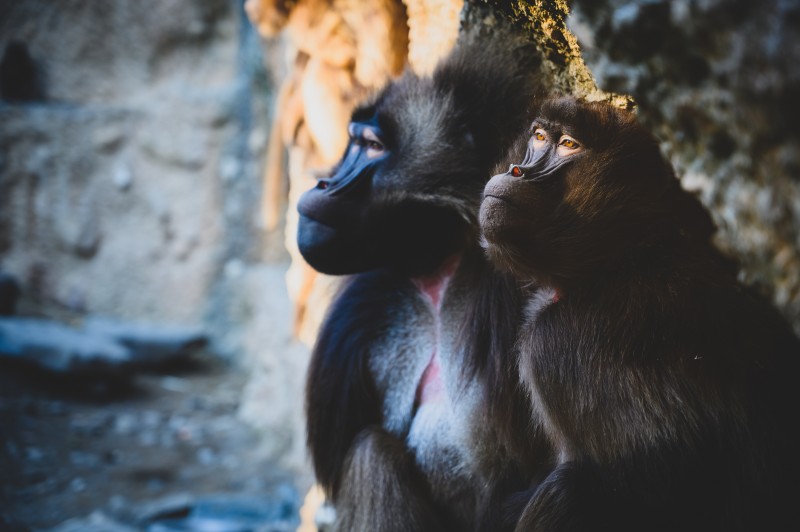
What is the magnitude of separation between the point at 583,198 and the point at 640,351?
1.00ft

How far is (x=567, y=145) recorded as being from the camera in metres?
1.46

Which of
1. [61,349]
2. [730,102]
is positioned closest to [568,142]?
[730,102]

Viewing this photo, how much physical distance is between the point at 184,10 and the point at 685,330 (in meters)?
5.42

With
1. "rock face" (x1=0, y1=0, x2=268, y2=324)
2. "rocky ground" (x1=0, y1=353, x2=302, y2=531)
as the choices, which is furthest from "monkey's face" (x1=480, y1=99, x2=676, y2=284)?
"rock face" (x1=0, y1=0, x2=268, y2=324)

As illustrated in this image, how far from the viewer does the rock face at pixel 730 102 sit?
2.77 feet

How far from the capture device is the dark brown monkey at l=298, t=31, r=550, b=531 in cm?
184

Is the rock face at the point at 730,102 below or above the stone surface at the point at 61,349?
below

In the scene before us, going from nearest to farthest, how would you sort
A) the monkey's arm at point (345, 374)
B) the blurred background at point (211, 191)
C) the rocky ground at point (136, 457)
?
the blurred background at point (211, 191) → the monkey's arm at point (345, 374) → the rocky ground at point (136, 457)

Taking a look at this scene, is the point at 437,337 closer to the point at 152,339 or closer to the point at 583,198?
the point at 583,198

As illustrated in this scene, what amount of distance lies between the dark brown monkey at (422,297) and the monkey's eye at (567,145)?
1.00 feet

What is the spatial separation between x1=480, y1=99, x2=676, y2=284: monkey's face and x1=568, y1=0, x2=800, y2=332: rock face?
0.25 meters

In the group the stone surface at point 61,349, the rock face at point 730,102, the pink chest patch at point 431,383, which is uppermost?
the stone surface at point 61,349

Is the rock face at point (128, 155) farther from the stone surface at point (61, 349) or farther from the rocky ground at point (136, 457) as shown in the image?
the rocky ground at point (136, 457)

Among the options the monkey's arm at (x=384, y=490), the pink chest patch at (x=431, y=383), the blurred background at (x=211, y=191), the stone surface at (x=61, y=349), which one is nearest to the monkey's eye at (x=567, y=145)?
the blurred background at (x=211, y=191)
